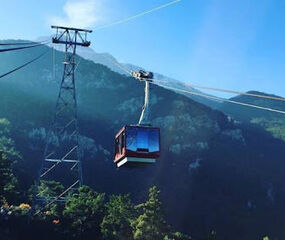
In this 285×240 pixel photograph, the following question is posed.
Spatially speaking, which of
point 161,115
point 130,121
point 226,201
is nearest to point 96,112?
point 130,121

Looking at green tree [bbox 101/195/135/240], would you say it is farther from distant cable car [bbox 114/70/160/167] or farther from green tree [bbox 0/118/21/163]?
green tree [bbox 0/118/21/163]

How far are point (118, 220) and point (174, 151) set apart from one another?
291 ft

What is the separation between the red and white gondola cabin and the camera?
77.7 feet

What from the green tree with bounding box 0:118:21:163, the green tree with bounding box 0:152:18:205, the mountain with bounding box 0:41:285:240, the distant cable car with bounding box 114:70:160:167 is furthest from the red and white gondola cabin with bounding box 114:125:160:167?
the green tree with bounding box 0:118:21:163

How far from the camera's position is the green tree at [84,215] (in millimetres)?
50875

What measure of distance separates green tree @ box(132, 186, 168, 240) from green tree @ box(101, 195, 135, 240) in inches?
50.1

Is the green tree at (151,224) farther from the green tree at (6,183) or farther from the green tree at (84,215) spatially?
the green tree at (6,183)

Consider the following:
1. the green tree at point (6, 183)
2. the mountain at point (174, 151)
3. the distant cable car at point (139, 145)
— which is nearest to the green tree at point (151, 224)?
the green tree at point (6, 183)

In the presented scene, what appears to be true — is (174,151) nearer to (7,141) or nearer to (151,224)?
(7,141)

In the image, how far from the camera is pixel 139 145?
2372cm

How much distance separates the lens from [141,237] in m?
50.3

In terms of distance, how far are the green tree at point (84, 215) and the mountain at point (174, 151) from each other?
107ft

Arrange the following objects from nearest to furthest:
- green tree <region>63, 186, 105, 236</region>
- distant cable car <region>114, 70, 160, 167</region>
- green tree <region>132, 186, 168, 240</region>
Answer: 1. distant cable car <region>114, 70, 160, 167</region>
2. green tree <region>132, 186, 168, 240</region>
3. green tree <region>63, 186, 105, 236</region>

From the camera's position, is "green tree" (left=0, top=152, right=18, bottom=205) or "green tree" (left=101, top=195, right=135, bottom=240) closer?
"green tree" (left=101, top=195, right=135, bottom=240)
